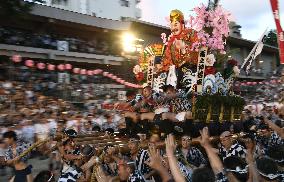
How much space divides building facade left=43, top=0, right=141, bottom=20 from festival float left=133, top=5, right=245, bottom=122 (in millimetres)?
21686

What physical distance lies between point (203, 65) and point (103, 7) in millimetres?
27871

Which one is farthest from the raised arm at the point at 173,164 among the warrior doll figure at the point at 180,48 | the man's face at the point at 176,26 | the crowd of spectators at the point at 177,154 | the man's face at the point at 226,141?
the man's face at the point at 176,26

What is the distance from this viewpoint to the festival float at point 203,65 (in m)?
6.48

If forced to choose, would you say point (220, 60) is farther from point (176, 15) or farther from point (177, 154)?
point (177, 154)

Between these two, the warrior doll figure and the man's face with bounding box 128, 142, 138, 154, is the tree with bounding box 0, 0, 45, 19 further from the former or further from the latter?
the man's face with bounding box 128, 142, 138, 154

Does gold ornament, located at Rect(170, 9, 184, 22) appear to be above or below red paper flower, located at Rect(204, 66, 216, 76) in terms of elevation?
above

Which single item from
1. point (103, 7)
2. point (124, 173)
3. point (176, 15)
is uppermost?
point (103, 7)

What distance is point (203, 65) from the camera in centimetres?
670

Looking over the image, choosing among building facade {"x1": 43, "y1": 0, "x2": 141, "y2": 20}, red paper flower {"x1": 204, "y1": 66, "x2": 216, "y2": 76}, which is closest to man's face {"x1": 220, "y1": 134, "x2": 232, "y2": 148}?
red paper flower {"x1": 204, "y1": 66, "x2": 216, "y2": 76}

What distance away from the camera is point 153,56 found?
26.1ft

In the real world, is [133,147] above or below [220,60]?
below

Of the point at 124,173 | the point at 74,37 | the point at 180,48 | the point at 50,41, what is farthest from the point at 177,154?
the point at 74,37

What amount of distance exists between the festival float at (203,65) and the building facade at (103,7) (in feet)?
71.1

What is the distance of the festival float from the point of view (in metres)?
6.48
